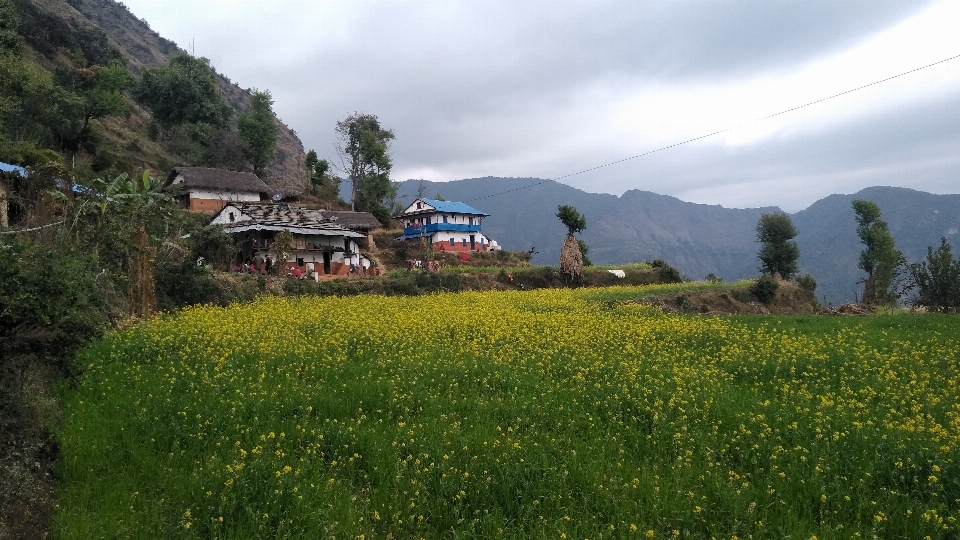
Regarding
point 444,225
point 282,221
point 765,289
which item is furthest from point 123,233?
point 444,225

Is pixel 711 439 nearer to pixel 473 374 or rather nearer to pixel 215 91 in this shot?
pixel 473 374

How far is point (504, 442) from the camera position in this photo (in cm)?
696

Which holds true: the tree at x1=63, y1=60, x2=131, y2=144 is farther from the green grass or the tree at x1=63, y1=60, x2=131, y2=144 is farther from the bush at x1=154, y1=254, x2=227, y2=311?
the green grass

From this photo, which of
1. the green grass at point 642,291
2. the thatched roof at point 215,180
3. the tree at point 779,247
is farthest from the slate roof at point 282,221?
the tree at point 779,247

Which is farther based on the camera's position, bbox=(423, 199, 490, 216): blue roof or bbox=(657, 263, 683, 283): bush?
bbox=(423, 199, 490, 216): blue roof

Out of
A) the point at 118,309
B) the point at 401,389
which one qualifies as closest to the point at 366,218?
the point at 118,309

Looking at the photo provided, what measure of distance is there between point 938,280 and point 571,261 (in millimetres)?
19596

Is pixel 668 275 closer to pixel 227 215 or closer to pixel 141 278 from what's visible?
pixel 227 215

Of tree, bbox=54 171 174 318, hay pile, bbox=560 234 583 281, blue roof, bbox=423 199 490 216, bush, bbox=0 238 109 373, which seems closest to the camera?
bush, bbox=0 238 109 373

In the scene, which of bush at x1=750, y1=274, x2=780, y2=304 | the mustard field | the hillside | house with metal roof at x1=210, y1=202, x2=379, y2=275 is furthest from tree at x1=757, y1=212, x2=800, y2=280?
the hillside

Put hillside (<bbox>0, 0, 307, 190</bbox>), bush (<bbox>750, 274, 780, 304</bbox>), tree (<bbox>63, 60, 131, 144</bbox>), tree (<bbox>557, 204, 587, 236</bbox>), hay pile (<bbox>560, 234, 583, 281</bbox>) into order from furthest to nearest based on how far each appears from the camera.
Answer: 1. hillside (<bbox>0, 0, 307, 190</bbox>)
2. tree (<bbox>557, 204, 587, 236</bbox>)
3. tree (<bbox>63, 60, 131, 144</bbox>)
4. hay pile (<bbox>560, 234, 583, 281</bbox>)
5. bush (<bbox>750, 274, 780, 304</bbox>)

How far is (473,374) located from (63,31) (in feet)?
210

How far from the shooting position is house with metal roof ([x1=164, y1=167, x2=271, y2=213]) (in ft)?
154

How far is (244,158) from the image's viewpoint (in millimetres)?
61094
